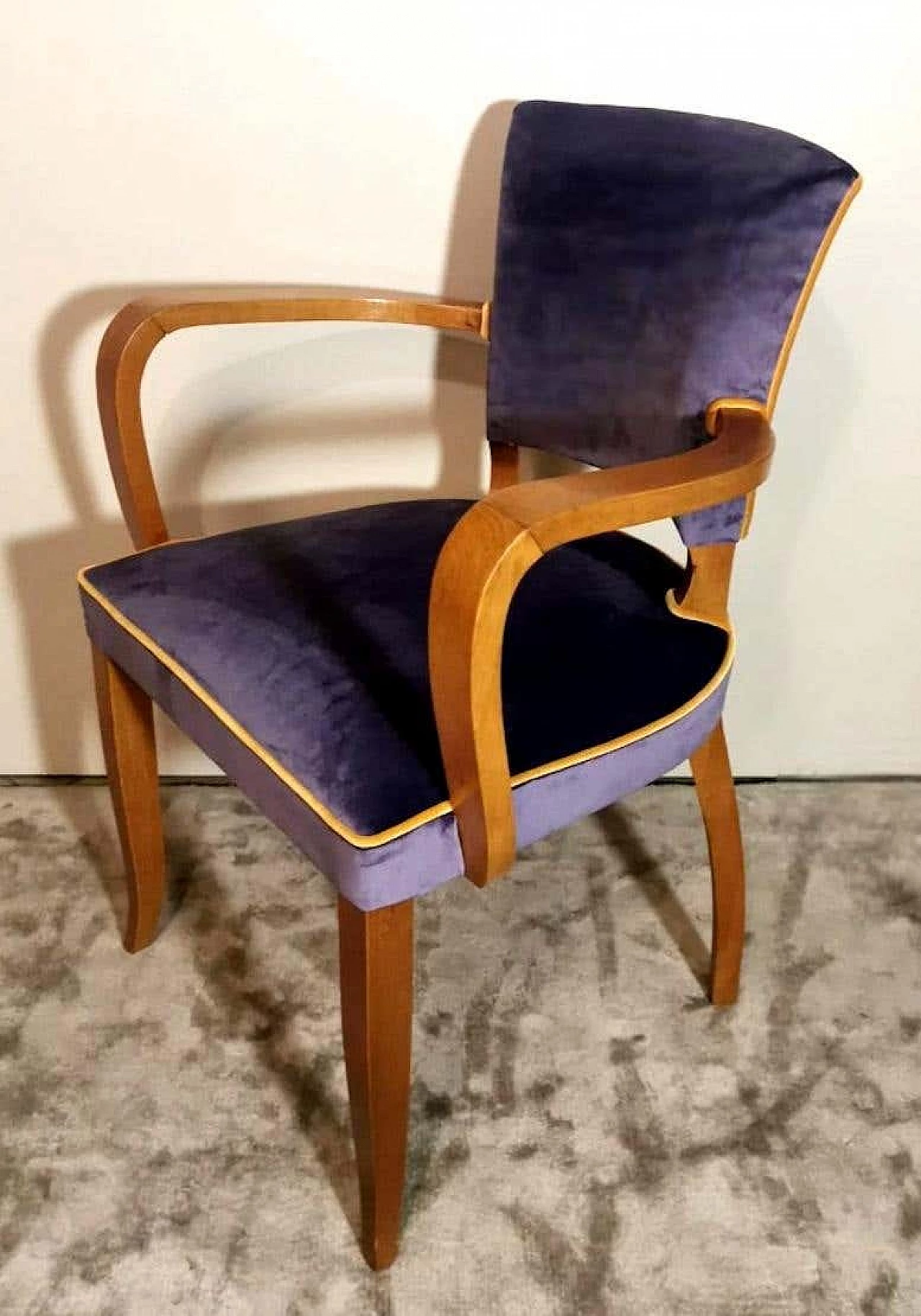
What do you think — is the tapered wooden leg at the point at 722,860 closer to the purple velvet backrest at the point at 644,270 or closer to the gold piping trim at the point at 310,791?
the gold piping trim at the point at 310,791

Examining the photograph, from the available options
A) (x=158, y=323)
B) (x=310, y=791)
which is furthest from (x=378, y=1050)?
(x=158, y=323)

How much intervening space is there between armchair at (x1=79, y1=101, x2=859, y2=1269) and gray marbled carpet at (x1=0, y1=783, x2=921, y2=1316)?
9 centimetres

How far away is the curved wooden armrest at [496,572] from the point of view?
677mm

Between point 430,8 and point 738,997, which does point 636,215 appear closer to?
point 430,8

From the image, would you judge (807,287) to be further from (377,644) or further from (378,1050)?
(378,1050)

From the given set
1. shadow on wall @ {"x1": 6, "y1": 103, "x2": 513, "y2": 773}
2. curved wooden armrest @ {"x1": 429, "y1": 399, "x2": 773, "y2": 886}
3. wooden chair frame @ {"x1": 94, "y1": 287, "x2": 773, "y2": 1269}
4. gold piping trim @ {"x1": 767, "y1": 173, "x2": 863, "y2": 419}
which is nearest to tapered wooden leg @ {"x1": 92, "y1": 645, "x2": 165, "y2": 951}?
wooden chair frame @ {"x1": 94, "y1": 287, "x2": 773, "y2": 1269}

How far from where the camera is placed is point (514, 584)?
27.0 inches

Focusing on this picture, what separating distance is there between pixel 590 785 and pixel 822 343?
27.4 inches

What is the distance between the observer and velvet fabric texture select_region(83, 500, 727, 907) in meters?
0.81

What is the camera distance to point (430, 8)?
43.6 inches

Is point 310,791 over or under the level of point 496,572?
under

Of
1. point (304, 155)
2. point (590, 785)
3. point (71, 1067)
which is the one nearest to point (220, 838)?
point (71, 1067)

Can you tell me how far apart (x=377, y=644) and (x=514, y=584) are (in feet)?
0.82

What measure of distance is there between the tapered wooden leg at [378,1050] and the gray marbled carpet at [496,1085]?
8 centimetres
